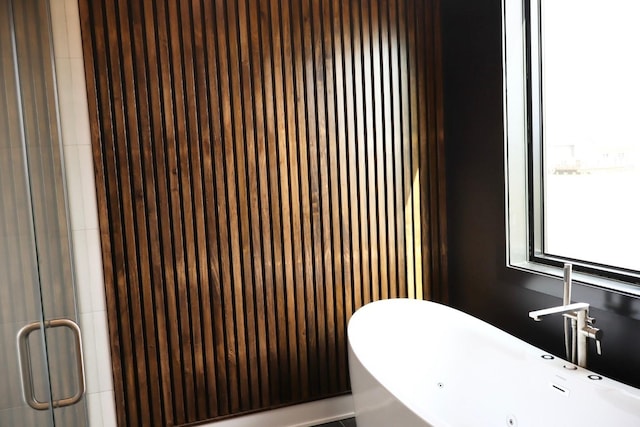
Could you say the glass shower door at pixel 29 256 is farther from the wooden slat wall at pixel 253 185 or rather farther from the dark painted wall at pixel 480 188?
the dark painted wall at pixel 480 188

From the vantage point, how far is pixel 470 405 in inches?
90.3

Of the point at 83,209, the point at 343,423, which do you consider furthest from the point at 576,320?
the point at 83,209

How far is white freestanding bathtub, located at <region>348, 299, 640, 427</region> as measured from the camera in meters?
1.75

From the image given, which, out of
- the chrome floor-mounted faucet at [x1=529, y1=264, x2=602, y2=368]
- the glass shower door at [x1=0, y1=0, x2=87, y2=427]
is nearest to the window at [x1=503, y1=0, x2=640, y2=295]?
the chrome floor-mounted faucet at [x1=529, y1=264, x2=602, y2=368]

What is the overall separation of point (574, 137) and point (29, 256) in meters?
2.33

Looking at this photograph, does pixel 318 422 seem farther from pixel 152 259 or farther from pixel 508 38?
pixel 508 38

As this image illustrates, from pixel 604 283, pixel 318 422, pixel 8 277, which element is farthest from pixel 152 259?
pixel 604 283

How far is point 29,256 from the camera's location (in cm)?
107

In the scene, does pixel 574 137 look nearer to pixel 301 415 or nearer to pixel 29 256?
pixel 301 415

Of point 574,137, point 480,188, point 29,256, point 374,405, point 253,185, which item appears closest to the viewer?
point 29,256

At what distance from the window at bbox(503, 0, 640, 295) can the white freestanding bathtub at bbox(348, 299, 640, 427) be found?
17.5 inches

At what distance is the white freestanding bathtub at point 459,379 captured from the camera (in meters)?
1.75

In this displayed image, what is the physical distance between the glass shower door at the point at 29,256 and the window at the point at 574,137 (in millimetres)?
2076

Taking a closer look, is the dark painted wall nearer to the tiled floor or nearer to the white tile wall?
the tiled floor
